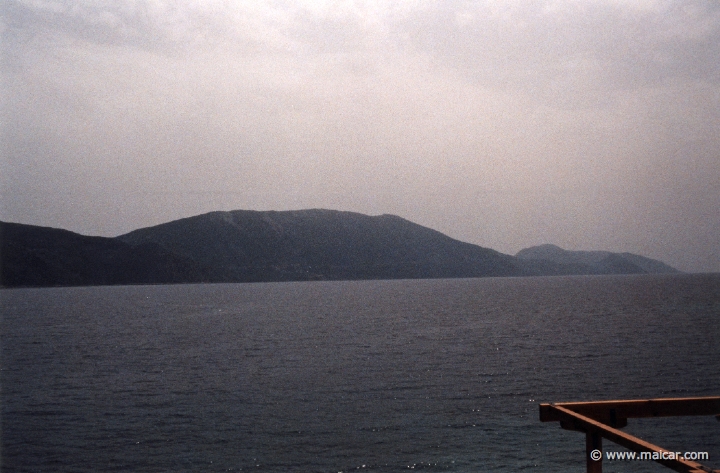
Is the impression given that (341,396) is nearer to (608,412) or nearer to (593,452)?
(608,412)

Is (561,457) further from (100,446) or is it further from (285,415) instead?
(100,446)

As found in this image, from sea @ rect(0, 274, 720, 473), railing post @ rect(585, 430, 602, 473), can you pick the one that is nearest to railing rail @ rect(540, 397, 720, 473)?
railing post @ rect(585, 430, 602, 473)

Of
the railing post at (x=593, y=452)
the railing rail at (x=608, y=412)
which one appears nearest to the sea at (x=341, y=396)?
the railing rail at (x=608, y=412)

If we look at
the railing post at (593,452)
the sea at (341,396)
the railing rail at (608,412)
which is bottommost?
the sea at (341,396)

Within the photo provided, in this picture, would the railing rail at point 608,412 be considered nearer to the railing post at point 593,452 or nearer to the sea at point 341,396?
the railing post at point 593,452

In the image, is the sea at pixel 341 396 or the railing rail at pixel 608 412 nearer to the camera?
the railing rail at pixel 608 412

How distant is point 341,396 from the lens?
30.6 metres

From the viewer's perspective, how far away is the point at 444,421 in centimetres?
2497

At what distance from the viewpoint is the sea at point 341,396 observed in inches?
824

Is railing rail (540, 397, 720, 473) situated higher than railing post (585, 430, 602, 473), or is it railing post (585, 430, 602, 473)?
railing rail (540, 397, 720, 473)

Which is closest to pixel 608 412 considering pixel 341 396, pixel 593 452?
pixel 593 452

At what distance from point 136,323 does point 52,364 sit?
42.1 metres

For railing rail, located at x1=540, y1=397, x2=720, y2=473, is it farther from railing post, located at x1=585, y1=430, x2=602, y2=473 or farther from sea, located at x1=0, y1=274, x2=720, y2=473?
sea, located at x1=0, y1=274, x2=720, y2=473

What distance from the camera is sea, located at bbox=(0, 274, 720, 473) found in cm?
2094
